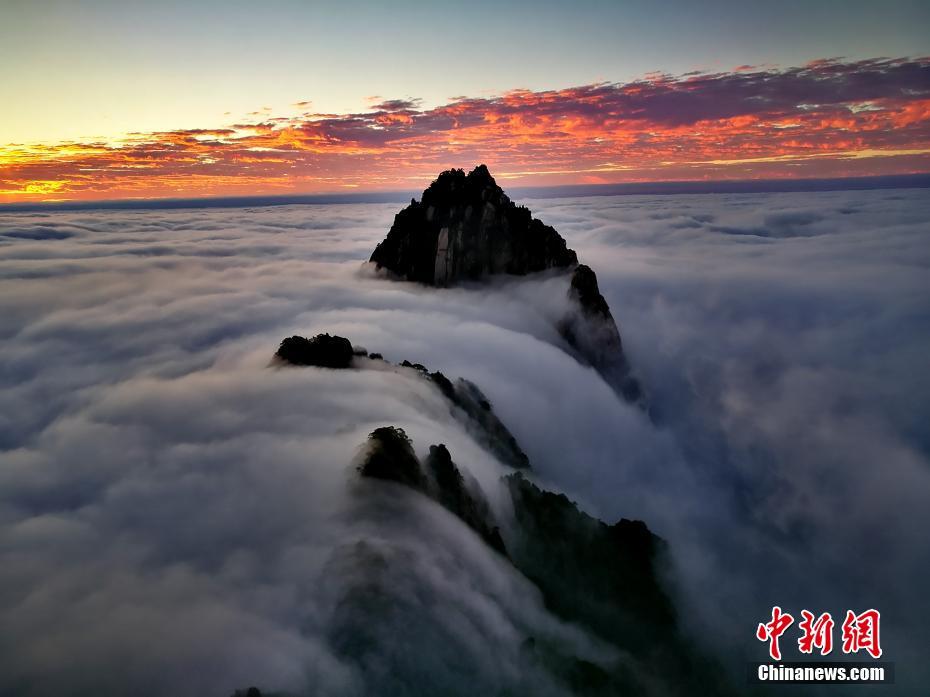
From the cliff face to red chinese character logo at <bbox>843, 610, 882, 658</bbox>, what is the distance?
6111 cm

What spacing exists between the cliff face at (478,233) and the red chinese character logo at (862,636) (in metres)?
61.1

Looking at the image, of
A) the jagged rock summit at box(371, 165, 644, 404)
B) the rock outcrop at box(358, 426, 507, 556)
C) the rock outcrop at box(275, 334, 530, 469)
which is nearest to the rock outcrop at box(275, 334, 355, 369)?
the rock outcrop at box(275, 334, 530, 469)

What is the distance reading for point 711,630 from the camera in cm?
3841

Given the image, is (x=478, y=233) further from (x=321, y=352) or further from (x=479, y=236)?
(x=321, y=352)

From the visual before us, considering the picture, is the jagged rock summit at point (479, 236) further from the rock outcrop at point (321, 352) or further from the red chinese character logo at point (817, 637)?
the rock outcrop at point (321, 352)

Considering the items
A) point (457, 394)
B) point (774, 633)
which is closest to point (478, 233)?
point (457, 394)

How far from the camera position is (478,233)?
3533 inches

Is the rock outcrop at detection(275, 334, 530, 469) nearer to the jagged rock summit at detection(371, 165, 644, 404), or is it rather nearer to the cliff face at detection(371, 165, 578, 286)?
the jagged rock summit at detection(371, 165, 644, 404)

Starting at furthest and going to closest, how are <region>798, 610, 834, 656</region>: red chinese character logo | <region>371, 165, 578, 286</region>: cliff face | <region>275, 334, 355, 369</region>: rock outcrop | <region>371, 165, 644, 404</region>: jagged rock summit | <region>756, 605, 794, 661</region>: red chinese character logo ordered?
1. <region>371, 165, 578, 286</region>: cliff face
2. <region>371, 165, 644, 404</region>: jagged rock summit
3. <region>275, 334, 355, 369</region>: rock outcrop
4. <region>798, 610, 834, 656</region>: red chinese character logo
5. <region>756, 605, 794, 661</region>: red chinese character logo

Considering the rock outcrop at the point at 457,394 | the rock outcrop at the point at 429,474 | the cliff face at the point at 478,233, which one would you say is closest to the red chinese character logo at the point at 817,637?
the rock outcrop at the point at 457,394

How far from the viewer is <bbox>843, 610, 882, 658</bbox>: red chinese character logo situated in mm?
39438

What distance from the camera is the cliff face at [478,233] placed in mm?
88125

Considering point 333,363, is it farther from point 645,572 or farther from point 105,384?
point 105,384

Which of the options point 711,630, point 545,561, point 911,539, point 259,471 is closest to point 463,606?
point 545,561
